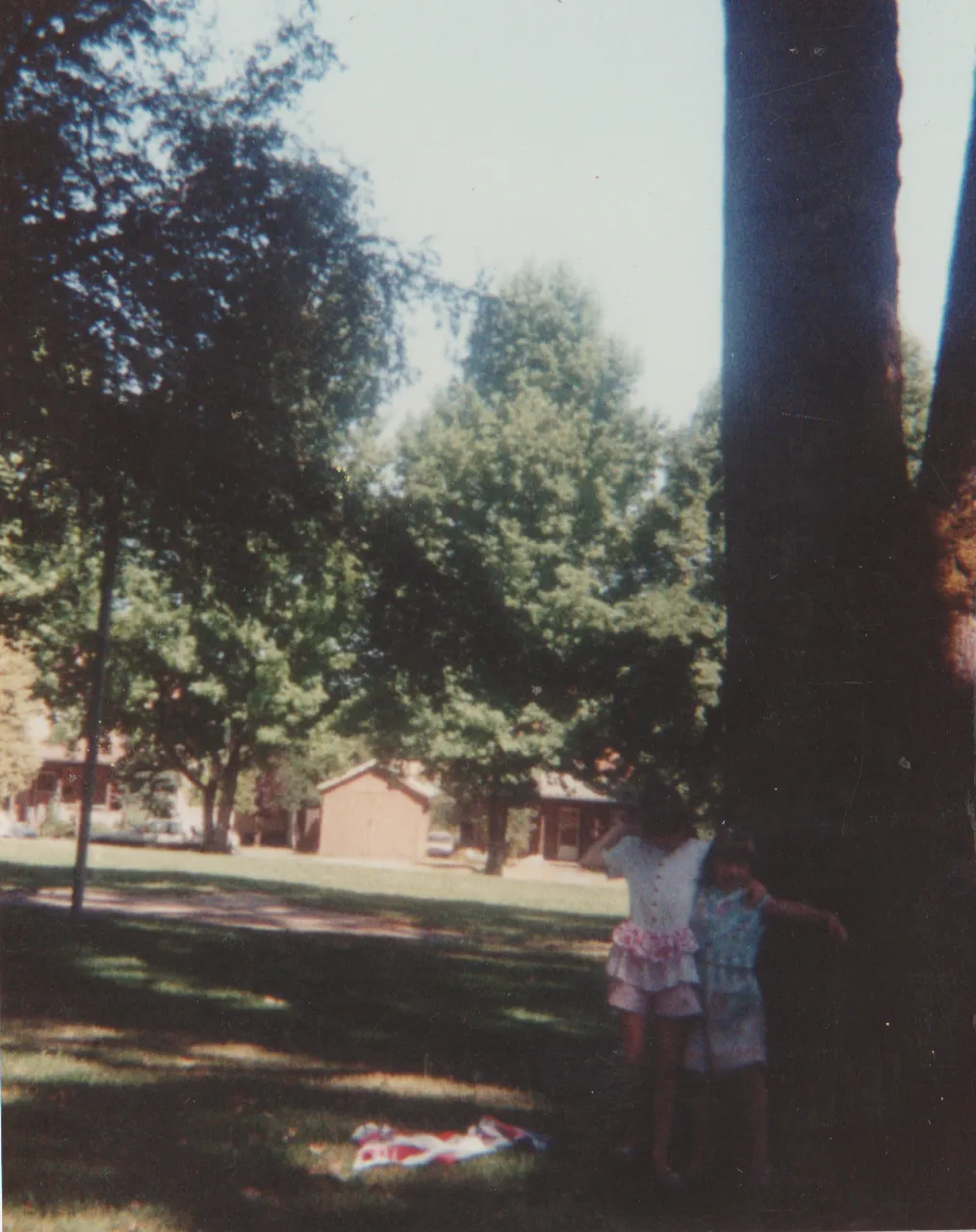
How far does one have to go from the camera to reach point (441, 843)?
229 feet

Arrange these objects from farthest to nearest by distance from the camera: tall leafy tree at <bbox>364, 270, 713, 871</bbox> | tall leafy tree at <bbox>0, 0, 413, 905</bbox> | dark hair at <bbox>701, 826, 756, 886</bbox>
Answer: tall leafy tree at <bbox>364, 270, 713, 871</bbox>
tall leafy tree at <bbox>0, 0, 413, 905</bbox>
dark hair at <bbox>701, 826, 756, 886</bbox>

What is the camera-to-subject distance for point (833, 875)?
487 cm

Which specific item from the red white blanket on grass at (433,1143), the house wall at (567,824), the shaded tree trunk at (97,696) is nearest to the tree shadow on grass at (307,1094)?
the red white blanket on grass at (433,1143)

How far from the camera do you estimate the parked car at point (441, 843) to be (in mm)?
65338

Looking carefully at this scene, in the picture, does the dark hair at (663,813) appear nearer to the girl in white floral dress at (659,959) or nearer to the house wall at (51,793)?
the girl in white floral dress at (659,959)

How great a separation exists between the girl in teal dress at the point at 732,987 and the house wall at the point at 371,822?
181 feet

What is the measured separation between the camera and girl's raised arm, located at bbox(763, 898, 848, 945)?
4.79 m

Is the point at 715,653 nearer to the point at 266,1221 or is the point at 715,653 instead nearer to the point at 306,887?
the point at 306,887

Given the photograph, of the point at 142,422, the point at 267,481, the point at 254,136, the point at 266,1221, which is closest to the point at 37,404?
the point at 142,422

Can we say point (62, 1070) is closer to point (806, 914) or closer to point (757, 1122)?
point (757, 1122)

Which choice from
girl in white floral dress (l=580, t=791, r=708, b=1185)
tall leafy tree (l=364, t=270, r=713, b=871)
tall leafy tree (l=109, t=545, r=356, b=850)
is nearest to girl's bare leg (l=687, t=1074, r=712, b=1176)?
girl in white floral dress (l=580, t=791, r=708, b=1185)

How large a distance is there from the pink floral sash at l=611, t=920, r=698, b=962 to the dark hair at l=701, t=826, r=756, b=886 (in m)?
0.28

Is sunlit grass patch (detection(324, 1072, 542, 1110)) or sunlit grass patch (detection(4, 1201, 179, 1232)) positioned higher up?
sunlit grass patch (detection(4, 1201, 179, 1232))

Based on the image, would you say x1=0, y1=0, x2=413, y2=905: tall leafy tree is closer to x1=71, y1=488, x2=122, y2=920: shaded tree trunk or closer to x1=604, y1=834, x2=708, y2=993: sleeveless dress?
x1=71, y1=488, x2=122, y2=920: shaded tree trunk
